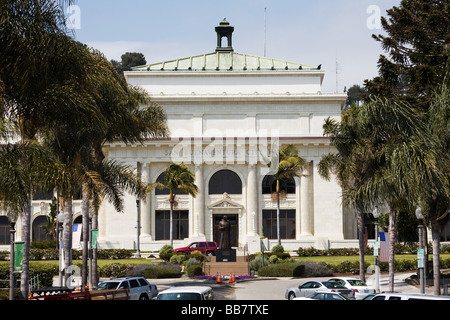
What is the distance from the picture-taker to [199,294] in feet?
70.6

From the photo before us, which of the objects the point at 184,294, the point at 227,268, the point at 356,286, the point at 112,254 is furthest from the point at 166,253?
the point at 184,294

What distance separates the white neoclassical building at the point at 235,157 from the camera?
72062mm

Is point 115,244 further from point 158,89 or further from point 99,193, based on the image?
point 99,193

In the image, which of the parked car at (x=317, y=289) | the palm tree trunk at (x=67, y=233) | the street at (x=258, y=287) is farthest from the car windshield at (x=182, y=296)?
the palm tree trunk at (x=67, y=233)

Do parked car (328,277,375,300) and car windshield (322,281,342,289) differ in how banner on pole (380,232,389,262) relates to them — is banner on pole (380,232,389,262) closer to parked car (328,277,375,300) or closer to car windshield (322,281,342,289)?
parked car (328,277,375,300)

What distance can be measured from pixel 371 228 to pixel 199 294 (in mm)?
A: 56241

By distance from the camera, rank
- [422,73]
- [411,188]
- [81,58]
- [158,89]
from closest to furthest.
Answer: [81,58] → [411,188] → [422,73] → [158,89]

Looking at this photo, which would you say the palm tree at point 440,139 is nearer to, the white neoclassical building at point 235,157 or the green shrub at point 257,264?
the green shrub at point 257,264

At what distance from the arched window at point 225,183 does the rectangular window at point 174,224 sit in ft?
13.5

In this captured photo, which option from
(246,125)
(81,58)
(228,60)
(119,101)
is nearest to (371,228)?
(246,125)

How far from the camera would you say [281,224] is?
2867 inches

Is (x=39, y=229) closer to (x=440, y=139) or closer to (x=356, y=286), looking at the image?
(x=356, y=286)

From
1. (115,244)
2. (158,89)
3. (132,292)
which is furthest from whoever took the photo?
(158,89)

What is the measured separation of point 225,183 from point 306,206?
9.16 meters
